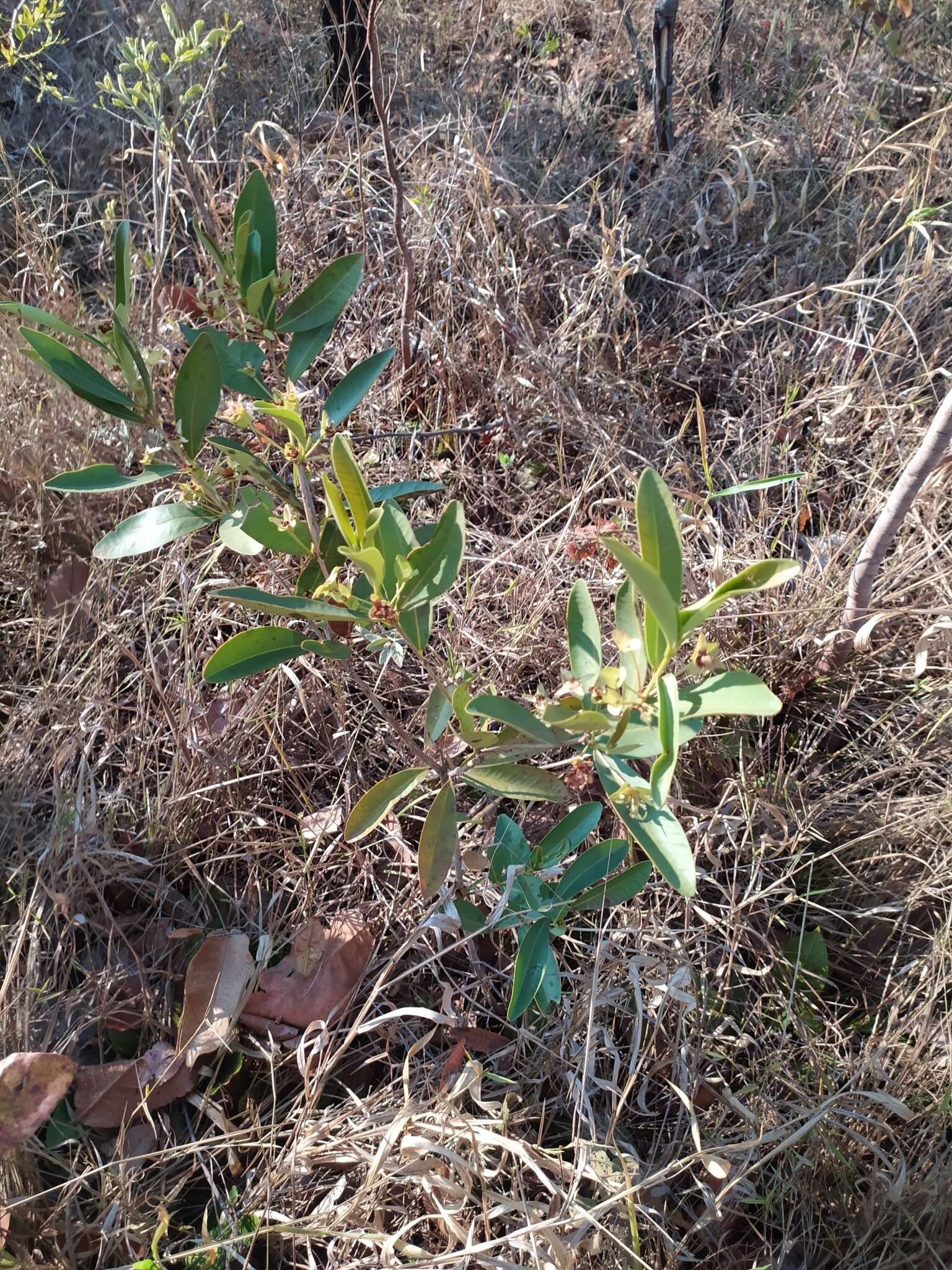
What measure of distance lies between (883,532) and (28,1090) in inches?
61.3

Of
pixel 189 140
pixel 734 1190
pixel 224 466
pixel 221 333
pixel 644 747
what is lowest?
pixel 734 1190

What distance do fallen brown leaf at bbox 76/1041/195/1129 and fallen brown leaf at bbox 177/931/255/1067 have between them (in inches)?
1.1

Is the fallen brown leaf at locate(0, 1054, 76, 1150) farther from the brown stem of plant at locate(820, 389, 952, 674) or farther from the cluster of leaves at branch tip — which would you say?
the brown stem of plant at locate(820, 389, 952, 674)

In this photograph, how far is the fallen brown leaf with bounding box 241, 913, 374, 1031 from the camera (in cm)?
133

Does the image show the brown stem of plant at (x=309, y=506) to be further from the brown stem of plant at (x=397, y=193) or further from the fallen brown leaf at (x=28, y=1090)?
the brown stem of plant at (x=397, y=193)

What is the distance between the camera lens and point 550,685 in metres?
1.64

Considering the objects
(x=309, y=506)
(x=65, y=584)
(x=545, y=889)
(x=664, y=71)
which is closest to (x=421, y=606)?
(x=309, y=506)

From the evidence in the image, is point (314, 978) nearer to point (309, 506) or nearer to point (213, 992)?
point (213, 992)

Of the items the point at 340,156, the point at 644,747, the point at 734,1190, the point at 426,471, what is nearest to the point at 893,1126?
the point at 734,1190

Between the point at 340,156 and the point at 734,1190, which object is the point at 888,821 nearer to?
the point at 734,1190

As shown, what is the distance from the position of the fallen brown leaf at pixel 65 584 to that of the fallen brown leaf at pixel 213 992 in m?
0.79

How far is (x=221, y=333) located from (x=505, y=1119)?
1171mm

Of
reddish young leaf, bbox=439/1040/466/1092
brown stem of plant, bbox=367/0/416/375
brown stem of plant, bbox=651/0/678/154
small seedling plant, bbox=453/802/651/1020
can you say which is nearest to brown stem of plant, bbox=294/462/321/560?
small seedling plant, bbox=453/802/651/1020

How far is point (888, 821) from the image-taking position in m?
1.49
